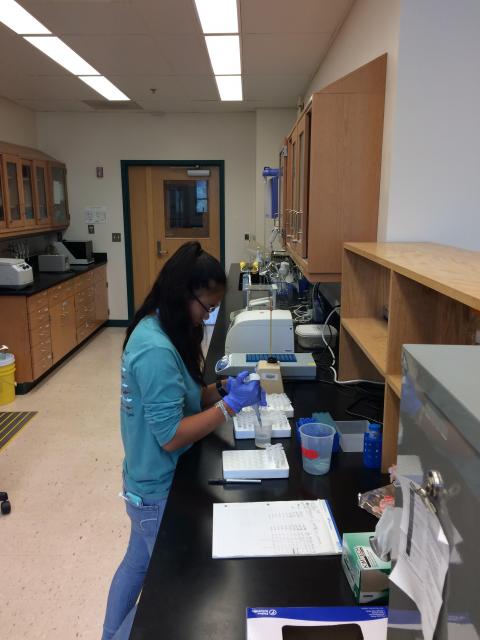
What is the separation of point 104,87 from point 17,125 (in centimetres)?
140

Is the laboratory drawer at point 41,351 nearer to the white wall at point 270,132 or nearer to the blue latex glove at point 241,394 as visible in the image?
the white wall at point 270,132

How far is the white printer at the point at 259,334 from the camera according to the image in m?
2.40

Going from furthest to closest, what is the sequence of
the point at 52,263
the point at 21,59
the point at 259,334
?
the point at 52,263 → the point at 21,59 → the point at 259,334

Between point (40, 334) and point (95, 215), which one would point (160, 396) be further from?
point (95, 215)

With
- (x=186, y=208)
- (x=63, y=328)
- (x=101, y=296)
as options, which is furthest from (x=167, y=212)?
(x=63, y=328)

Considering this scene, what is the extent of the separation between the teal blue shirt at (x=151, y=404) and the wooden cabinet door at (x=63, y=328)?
3535mm

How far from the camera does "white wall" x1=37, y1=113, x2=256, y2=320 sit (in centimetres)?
604

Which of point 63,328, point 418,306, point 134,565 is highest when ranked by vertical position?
point 418,306

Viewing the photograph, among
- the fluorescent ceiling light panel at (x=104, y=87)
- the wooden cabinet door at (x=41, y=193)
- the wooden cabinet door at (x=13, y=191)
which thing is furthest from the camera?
the wooden cabinet door at (x=41, y=193)

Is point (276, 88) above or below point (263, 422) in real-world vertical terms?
above

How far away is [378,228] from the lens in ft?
7.27

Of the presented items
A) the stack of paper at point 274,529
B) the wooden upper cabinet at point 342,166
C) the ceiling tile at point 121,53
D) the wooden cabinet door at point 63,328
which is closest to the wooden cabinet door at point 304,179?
the wooden upper cabinet at point 342,166

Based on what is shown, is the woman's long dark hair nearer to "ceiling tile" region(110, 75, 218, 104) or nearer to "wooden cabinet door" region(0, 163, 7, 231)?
"ceiling tile" region(110, 75, 218, 104)

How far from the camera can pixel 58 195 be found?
5902mm
